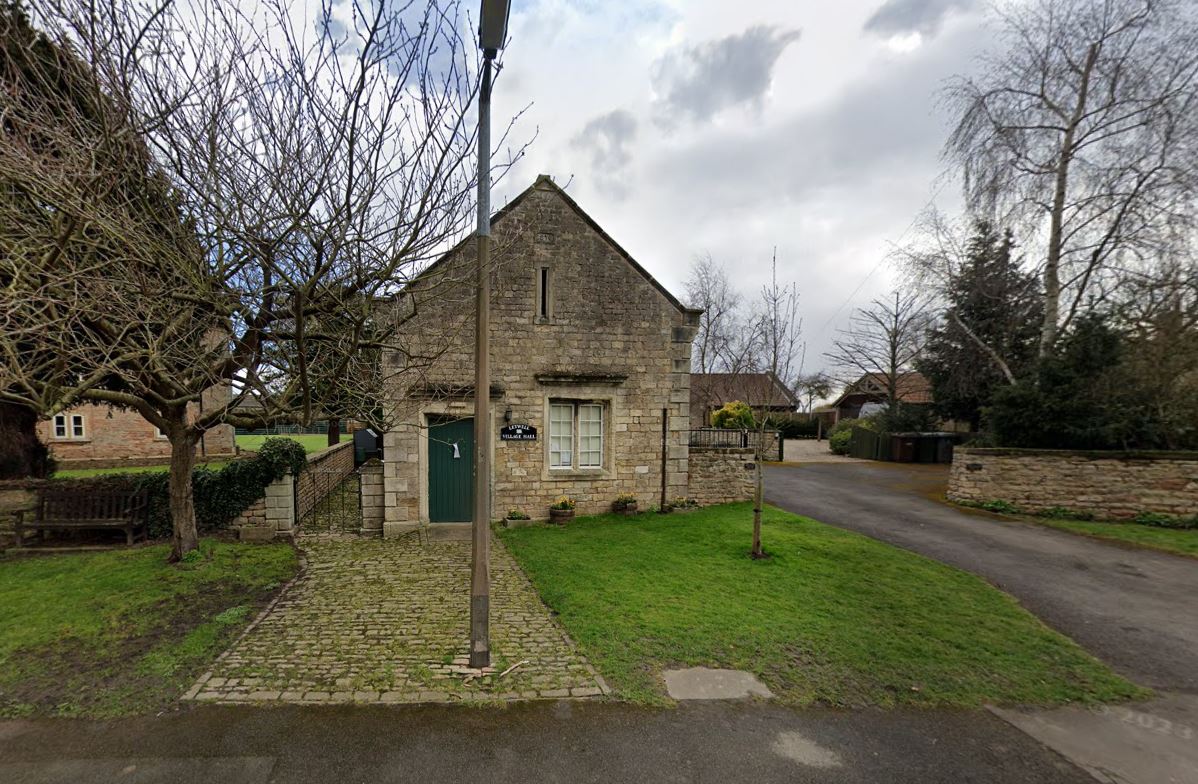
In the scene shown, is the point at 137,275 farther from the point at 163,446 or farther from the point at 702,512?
the point at 163,446

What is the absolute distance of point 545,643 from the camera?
5316 millimetres

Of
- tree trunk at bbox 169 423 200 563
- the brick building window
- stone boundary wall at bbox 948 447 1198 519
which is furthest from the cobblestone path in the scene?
the brick building window

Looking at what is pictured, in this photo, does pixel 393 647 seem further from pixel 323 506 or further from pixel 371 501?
pixel 323 506

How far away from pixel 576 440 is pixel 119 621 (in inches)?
305

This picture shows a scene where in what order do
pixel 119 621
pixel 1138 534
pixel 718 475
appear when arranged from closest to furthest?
pixel 119 621, pixel 1138 534, pixel 718 475

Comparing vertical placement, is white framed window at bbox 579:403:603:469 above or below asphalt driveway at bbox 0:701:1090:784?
above

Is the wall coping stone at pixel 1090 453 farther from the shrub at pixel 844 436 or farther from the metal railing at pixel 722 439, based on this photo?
the shrub at pixel 844 436

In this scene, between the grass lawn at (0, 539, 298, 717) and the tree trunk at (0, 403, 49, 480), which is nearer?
the grass lawn at (0, 539, 298, 717)

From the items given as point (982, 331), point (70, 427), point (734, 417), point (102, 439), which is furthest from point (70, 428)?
point (982, 331)

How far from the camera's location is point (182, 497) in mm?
7531

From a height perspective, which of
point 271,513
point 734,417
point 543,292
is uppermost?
point 543,292

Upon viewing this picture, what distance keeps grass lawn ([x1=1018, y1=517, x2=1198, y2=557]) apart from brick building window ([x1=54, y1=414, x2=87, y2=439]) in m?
36.2

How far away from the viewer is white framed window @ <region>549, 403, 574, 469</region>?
1105 cm

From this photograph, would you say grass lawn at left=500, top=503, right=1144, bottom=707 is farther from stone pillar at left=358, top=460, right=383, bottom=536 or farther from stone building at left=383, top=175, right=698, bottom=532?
stone pillar at left=358, top=460, right=383, bottom=536
